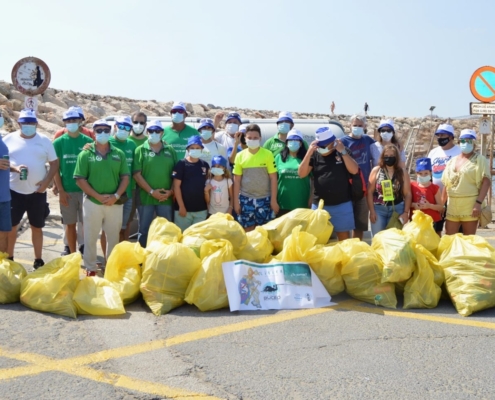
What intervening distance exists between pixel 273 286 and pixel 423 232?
1.70m

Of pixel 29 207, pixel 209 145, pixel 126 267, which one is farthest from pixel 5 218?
pixel 209 145

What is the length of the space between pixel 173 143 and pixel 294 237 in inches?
105

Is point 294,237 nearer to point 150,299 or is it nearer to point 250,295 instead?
point 250,295

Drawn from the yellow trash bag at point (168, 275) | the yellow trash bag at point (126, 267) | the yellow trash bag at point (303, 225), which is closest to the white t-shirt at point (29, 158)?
the yellow trash bag at point (126, 267)

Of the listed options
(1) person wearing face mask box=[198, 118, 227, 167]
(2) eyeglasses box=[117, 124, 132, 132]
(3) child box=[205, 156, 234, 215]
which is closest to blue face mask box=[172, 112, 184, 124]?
(1) person wearing face mask box=[198, 118, 227, 167]

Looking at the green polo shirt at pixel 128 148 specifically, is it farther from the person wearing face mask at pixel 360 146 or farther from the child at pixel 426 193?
the child at pixel 426 193

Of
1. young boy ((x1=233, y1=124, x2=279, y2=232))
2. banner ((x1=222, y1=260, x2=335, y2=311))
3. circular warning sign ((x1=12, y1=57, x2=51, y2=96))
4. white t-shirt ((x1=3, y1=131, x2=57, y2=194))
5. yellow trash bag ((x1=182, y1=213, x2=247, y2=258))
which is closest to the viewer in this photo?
banner ((x1=222, y1=260, x2=335, y2=311))

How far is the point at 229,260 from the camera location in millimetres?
5793

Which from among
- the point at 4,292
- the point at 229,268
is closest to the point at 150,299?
the point at 229,268

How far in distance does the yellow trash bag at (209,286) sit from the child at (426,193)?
8.78 feet

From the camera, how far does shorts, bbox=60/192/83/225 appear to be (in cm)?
755

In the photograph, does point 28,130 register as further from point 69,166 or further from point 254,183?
point 254,183

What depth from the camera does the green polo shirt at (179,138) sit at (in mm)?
8016

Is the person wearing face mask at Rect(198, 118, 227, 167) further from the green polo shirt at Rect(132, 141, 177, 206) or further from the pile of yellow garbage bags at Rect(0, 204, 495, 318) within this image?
the pile of yellow garbage bags at Rect(0, 204, 495, 318)
